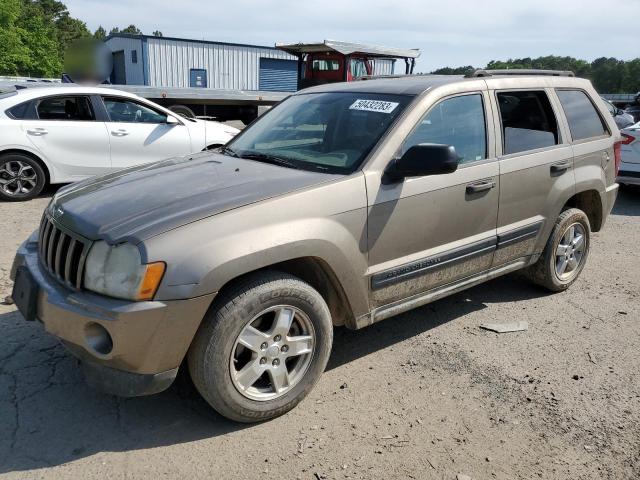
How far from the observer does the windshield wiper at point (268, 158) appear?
3396mm

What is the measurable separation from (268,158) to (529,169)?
1924 millimetres

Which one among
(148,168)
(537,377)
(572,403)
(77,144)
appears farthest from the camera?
(77,144)

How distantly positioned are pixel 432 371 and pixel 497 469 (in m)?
0.92

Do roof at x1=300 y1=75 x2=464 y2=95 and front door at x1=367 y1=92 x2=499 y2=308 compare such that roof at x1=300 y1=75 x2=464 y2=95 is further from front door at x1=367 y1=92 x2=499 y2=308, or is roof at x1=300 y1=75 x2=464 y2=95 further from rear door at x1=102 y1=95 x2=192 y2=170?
rear door at x1=102 y1=95 x2=192 y2=170

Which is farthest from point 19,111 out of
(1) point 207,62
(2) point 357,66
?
(1) point 207,62

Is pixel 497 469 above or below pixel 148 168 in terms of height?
below

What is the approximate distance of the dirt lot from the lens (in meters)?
2.62

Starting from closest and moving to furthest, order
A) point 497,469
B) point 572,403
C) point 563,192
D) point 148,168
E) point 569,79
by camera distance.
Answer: point 497,469 < point 572,403 < point 148,168 < point 563,192 < point 569,79

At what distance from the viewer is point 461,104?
12.3 ft

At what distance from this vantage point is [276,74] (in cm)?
3288

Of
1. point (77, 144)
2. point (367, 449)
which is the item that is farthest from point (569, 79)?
point (77, 144)

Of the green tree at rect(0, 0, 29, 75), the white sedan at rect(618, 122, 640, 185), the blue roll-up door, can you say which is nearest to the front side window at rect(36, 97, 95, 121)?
the white sedan at rect(618, 122, 640, 185)

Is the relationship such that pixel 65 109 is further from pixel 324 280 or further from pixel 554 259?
pixel 554 259

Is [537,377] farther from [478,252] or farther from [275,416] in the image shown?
[275,416]
